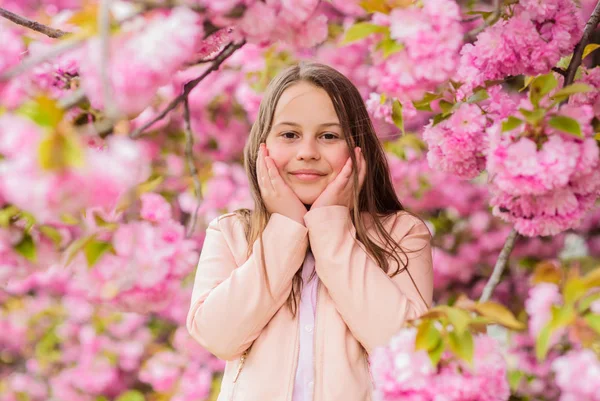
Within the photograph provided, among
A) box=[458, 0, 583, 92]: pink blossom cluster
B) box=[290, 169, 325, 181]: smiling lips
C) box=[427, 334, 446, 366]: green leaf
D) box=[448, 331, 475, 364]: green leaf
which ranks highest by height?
box=[458, 0, 583, 92]: pink blossom cluster

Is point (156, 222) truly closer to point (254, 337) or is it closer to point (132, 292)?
point (132, 292)

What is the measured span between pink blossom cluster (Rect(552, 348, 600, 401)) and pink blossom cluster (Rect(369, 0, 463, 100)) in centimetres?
54

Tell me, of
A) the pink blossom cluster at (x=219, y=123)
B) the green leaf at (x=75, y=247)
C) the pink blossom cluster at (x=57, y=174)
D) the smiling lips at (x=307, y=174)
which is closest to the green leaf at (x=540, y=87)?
the smiling lips at (x=307, y=174)

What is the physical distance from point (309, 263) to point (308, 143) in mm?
329

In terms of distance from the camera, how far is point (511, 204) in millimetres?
1570

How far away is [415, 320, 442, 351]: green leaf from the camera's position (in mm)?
1204

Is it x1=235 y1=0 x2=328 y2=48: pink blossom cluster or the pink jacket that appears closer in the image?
x1=235 y1=0 x2=328 y2=48: pink blossom cluster

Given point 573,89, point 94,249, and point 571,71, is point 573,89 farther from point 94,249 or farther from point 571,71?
point 94,249

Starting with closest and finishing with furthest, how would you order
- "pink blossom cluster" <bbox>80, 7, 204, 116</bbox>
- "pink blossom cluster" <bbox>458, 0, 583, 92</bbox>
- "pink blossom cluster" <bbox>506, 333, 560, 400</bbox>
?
"pink blossom cluster" <bbox>80, 7, 204, 116</bbox>, "pink blossom cluster" <bbox>458, 0, 583, 92</bbox>, "pink blossom cluster" <bbox>506, 333, 560, 400</bbox>

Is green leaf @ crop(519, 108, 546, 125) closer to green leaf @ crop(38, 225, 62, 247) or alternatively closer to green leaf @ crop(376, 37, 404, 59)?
green leaf @ crop(376, 37, 404, 59)

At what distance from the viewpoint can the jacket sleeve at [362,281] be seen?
159 cm

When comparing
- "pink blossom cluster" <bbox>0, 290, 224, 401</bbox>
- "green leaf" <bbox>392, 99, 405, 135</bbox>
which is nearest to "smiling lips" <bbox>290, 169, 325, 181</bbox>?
"green leaf" <bbox>392, 99, 405, 135</bbox>

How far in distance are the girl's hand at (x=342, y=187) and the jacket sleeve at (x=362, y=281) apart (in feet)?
0.12

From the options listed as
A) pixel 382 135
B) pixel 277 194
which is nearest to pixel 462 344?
pixel 277 194
